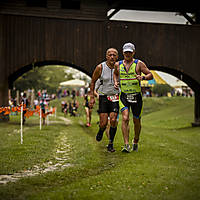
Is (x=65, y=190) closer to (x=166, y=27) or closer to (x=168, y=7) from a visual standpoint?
(x=166, y=27)

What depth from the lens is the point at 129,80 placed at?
7.78 m

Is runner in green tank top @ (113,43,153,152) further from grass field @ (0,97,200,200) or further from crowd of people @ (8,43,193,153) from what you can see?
grass field @ (0,97,200,200)

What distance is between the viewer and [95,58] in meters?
18.9

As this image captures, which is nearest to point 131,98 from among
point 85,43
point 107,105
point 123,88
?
point 123,88

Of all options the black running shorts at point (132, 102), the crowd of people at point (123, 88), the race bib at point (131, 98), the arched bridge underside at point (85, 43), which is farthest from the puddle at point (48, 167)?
the arched bridge underside at point (85, 43)

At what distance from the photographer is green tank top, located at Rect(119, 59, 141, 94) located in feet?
25.4

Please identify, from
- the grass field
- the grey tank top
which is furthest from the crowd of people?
→ the grass field

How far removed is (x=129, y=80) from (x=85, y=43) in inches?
453

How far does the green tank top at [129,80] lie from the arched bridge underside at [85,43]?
36.6ft

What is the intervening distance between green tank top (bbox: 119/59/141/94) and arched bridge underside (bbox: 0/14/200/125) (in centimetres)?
1117

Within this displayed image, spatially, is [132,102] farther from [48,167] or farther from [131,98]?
[48,167]

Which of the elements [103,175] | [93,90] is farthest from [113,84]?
[103,175]

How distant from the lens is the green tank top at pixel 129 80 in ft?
25.4

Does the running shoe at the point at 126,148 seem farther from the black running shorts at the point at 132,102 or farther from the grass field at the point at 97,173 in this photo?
the black running shorts at the point at 132,102
